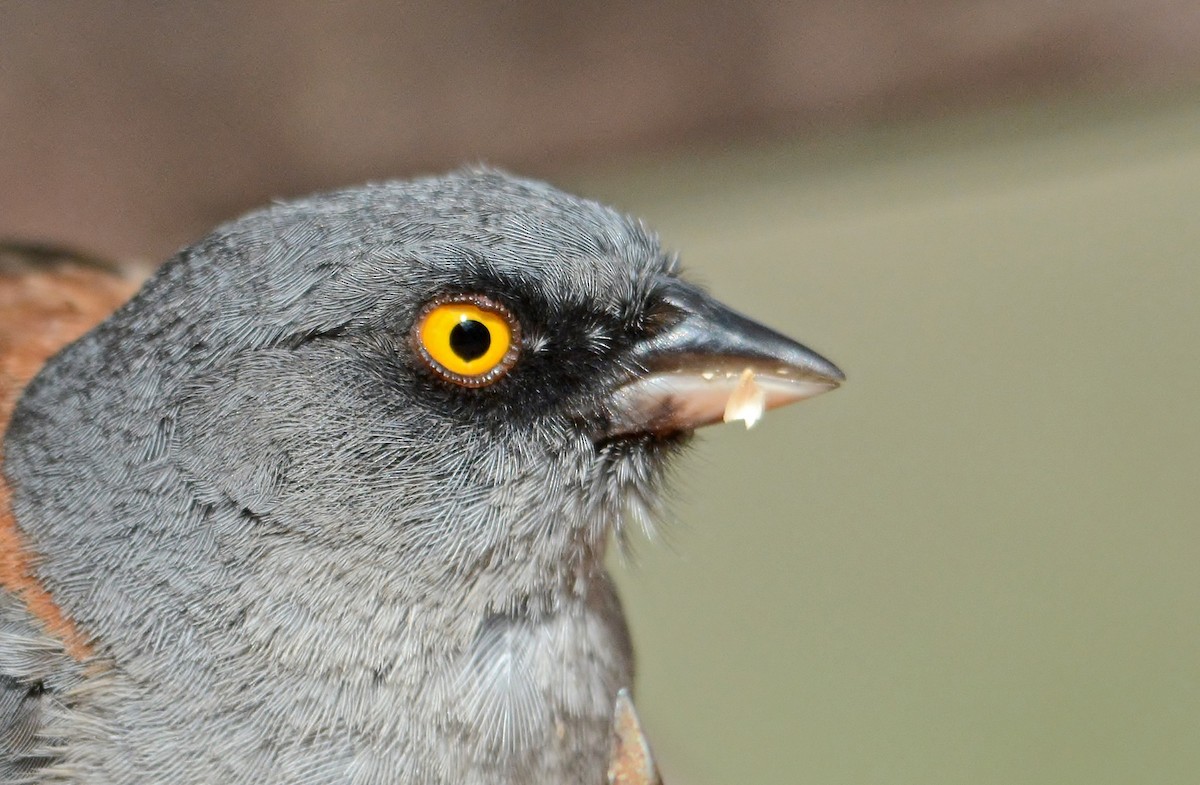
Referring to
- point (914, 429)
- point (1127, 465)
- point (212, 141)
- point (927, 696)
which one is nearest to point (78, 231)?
point (212, 141)

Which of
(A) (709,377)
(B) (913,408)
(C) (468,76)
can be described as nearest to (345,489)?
(A) (709,377)

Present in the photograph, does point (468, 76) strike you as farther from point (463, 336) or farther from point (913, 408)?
point (913, 408)

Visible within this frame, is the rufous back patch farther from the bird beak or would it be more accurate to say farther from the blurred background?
the bird beak

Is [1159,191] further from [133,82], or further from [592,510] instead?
[133,82]

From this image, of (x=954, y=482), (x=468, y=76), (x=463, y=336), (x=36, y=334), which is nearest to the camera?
(x=463, y=336)

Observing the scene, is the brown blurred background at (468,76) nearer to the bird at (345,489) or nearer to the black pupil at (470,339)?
the bird at (345,489)

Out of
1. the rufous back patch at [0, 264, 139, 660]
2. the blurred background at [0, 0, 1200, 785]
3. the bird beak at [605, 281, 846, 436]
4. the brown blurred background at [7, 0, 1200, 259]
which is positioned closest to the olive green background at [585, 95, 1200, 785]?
the blurred background at [0, 0, 1200, 785]
